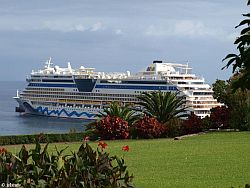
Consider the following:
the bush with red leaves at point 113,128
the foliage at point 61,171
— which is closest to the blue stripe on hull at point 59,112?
the bush with red leaves at point 113,128

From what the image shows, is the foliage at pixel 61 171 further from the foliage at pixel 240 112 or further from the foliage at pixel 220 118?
the foliage at pixel 220 118

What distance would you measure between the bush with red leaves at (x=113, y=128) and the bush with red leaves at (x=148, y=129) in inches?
16.9

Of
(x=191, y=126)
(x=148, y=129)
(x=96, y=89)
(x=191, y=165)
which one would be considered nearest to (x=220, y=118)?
(x=191, y=126)

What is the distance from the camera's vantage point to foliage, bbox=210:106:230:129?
2128 centimetres

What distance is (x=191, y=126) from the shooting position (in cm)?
2077

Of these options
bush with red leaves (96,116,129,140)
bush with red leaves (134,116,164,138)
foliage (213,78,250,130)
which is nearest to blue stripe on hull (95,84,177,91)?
foliage (213,78,250,130)

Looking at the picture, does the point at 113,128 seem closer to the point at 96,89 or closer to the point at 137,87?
the point at 137,87

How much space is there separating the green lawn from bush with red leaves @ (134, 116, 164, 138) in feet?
15.6

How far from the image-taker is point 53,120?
2384 inches

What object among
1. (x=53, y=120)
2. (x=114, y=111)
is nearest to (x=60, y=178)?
(x=114, y=111)

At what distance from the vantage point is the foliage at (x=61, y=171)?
586 cm

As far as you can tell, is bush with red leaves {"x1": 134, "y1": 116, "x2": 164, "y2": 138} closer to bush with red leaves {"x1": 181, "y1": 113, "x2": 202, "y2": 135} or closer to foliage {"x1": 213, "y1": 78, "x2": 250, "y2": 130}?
bush with red leaves {"x1": 181, "y1": 113, "x2": 202, "y2": 135}

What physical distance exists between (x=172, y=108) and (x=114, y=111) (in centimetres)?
258

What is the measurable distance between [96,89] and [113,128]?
40301 mm
